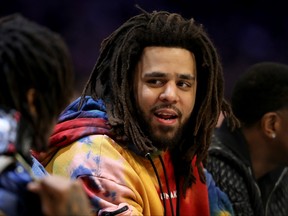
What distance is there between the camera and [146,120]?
1822 millimetres

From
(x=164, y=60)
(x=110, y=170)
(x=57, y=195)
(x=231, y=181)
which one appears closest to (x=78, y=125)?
(x=110, y=170)

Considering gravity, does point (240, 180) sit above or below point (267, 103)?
below

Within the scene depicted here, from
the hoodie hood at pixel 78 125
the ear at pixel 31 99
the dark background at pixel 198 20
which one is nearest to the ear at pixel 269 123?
the hoodie hood at pixel 78 125

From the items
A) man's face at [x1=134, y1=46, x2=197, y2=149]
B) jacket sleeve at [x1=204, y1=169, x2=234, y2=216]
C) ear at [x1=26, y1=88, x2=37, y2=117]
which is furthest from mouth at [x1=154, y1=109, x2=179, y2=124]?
ear at [x1=26, y1=88, x2=37, y2=117]

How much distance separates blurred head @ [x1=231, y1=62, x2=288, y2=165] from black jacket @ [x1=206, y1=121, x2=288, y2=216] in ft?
0.25

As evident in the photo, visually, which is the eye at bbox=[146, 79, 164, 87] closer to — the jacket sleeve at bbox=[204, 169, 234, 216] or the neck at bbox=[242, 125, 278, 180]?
the jacket sleeve at bbox=[204, 169, 234, 216]

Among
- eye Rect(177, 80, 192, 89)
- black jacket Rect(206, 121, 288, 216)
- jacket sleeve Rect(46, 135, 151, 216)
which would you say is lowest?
black jacket Rect(206, 121, 288, 216)

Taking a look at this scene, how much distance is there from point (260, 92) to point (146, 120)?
616 millimetres

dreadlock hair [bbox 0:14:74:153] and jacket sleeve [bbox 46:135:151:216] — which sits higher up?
dreadlock hair [bbox 0:14:74:153]

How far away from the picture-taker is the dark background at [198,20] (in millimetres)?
3434

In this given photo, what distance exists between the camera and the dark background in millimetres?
3434

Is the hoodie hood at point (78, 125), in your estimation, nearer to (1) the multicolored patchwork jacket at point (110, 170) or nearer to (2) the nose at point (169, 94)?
(1) the multicolored patchwork jacket at point (110, 170)

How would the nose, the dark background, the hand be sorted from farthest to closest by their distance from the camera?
the dark background, the nose, the hand

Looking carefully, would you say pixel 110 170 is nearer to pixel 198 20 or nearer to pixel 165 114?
pixel 165 114
